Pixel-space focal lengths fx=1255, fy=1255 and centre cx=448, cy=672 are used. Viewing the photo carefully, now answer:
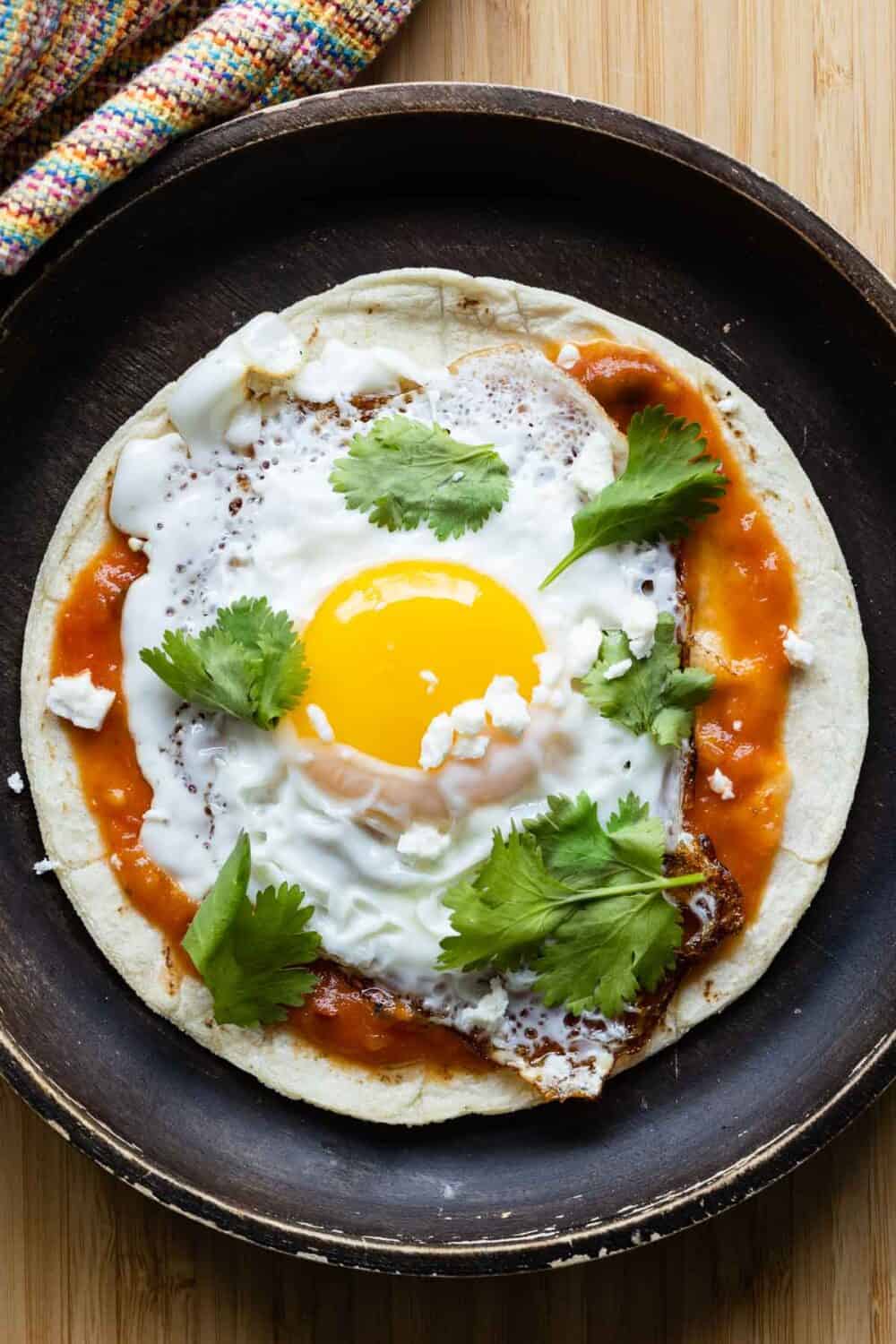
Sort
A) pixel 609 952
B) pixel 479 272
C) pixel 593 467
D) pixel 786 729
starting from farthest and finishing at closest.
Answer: pixel 479 272, pixel 786 729, pixel 593 467, pixel 609 952

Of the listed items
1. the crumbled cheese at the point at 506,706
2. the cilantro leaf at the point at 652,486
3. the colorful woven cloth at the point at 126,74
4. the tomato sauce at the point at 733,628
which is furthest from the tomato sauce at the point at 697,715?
the colorful woven cloth at the point at 126,74

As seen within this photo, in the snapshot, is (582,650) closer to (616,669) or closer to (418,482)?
(616,669)

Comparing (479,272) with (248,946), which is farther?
(479,272)

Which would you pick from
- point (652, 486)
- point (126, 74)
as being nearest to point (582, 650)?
point (652, 486)

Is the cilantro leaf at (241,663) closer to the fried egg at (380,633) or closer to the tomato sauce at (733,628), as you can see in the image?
the fried egg at (380,633)

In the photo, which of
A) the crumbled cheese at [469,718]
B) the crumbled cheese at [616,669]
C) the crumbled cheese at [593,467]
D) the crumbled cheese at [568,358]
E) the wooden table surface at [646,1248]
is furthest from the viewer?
the wooden table surface at [646,1248]

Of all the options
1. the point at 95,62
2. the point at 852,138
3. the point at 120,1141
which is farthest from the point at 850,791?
the point at 95,62
